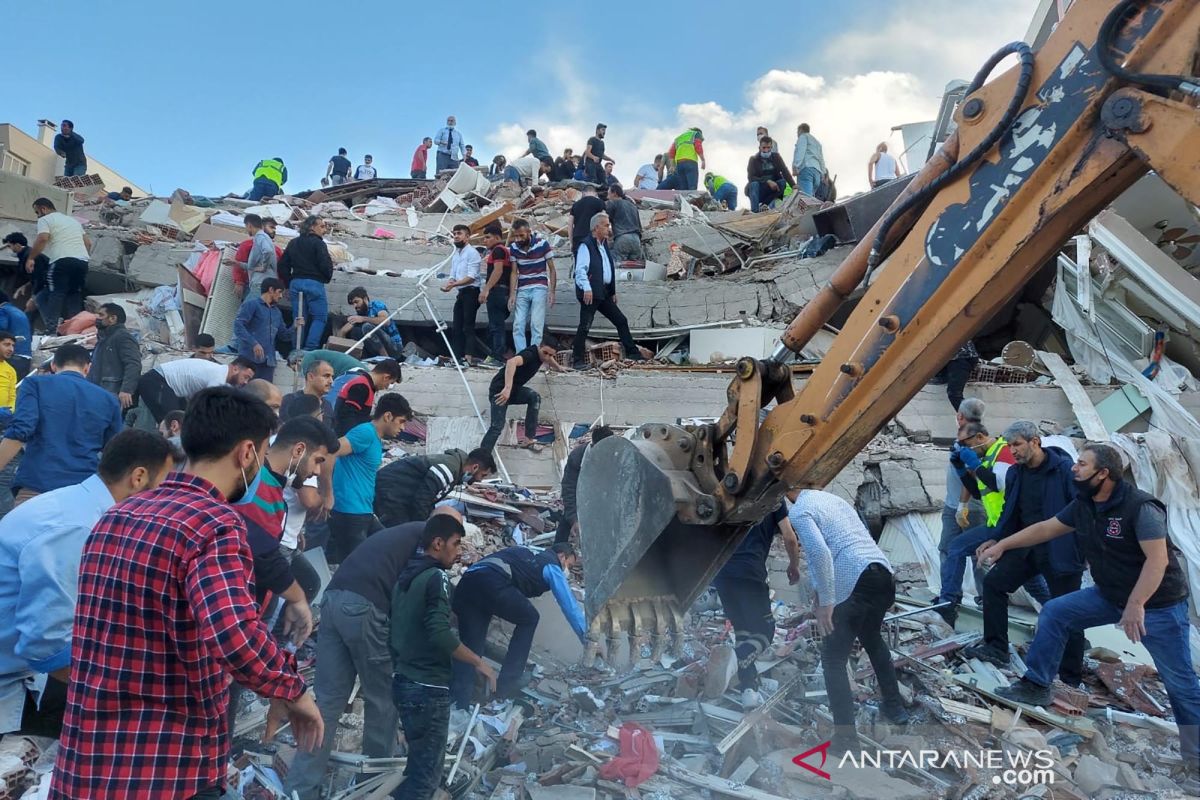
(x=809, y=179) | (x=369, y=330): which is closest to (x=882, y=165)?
(x=809, y=179)

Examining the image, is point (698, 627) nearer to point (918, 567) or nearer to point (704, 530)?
point (918, 567)

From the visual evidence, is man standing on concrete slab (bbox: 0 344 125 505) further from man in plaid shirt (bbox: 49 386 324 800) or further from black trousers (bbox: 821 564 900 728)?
black trousers (bbox: 821 564 900 728)

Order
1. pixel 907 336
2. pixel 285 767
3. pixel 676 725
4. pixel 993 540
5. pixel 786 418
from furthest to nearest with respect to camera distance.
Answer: pixel 993 540
pixel 676 725
pixel 285 767
pixel 786 418
pixel 907 336

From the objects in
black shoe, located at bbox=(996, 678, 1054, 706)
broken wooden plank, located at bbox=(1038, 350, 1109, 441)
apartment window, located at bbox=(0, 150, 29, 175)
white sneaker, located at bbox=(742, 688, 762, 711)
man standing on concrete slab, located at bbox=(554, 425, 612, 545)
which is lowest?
white sneaker, located at bbox=(742, 688, 762, 711)

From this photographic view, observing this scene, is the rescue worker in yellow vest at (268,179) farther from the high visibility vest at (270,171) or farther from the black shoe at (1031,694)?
the black shoe at (1031,694)

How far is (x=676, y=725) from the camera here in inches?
198

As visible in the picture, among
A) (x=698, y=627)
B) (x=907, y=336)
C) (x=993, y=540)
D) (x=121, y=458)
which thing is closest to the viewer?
(x=907, y=336)

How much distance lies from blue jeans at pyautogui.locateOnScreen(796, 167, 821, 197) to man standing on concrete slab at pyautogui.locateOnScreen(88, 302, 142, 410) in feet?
39.9

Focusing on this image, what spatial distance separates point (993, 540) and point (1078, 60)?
451 cm

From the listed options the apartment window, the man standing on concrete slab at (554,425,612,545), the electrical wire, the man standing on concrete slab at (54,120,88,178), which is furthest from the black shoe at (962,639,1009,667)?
the apartment window

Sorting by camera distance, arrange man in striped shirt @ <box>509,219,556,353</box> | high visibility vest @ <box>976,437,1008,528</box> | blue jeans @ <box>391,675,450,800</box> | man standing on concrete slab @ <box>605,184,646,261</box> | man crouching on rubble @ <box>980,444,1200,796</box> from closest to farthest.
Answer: blue jeans @ <box>391,675,450,800</box>, man crouching on rubble @ <box>980,444,1200,796</box>, high visibility vest @ <box>976,437,1008,528</box>, man in striped shirt @ <box>509,219,556,353</box>, man standing on concrete slab @ <box>605,184,646,261</box>

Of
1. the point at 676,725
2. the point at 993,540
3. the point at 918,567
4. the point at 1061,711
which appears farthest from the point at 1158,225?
the point at 676,725

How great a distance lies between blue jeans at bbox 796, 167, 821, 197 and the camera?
51.9ft

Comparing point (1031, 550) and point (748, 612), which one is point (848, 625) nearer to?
point (748, 612)
